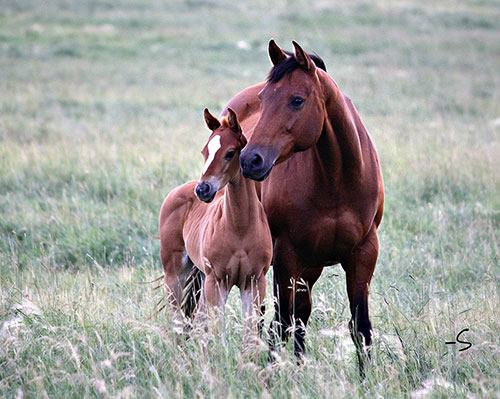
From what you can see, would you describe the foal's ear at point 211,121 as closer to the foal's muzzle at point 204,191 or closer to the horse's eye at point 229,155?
the horse's eye at point 229,155

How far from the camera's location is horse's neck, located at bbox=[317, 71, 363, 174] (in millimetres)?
3703

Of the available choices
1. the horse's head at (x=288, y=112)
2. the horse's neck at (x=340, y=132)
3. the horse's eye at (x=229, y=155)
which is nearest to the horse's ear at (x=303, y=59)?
the horse's head at (x=288, y=112)

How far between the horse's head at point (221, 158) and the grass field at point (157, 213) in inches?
29.1

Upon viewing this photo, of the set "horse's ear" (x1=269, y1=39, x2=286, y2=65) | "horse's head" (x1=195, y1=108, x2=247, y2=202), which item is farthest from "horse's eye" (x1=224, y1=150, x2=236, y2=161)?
"horse's ear" (x1=269, y1=39, x2=286, y2=65)

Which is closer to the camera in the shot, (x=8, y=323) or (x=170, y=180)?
(x=8, y=323)

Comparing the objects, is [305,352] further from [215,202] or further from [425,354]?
[215,202]

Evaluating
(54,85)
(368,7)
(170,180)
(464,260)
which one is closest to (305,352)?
(464,260)

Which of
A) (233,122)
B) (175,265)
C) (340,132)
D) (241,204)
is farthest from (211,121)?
(175,265)

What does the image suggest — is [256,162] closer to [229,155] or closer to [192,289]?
[229,155]

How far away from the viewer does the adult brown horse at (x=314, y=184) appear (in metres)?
3.52

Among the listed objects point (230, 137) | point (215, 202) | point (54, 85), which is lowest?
point (54, 85)

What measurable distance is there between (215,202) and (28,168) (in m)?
5.01

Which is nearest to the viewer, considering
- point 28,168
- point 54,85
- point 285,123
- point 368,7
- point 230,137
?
point 285,123

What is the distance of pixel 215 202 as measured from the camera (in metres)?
4.45
